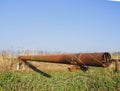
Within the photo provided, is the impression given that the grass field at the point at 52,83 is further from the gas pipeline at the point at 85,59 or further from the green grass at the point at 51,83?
the gas pipeline at the point at 85,59

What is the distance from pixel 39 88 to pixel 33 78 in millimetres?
705

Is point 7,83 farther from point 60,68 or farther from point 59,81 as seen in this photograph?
point 60,68

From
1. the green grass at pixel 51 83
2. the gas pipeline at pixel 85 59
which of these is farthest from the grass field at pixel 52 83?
the gas pipeline at pixel 85 59

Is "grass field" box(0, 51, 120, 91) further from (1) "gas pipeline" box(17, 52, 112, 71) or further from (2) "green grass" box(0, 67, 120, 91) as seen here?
(1) "gas pipeline" box(17, 52, 112, 71)

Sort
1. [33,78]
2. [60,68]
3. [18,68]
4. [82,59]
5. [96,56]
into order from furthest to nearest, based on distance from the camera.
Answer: [60,68] < [18,68] < [33,78] < [82,59] < [96,56]

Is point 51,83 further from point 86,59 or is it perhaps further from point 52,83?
point 86,59

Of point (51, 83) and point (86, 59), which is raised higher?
point (86, 59)

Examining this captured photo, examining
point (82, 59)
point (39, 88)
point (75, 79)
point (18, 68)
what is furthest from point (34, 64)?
point (82, 59)

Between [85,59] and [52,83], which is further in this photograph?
[52,83]

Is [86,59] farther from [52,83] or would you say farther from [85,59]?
[52,83]

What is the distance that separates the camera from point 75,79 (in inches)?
349

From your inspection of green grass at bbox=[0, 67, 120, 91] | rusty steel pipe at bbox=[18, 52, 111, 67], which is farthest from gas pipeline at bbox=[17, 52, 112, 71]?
green grass at bbox=[0, 67, 120, 91]

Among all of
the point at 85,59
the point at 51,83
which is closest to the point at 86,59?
the point at 85,59

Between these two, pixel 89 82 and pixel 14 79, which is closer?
pixel 14 79
